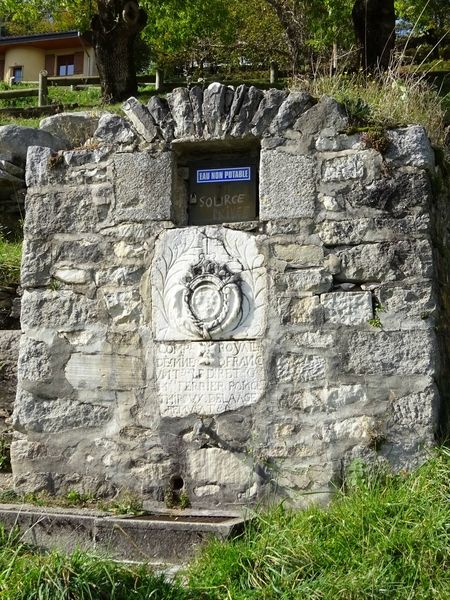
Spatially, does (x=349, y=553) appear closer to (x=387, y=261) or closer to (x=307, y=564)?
(x=307, y=564)

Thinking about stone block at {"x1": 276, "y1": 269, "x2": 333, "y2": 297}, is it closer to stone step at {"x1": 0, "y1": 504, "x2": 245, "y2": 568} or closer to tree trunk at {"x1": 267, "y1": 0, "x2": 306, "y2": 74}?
stone step at {"x1": 0, "y1": 504, "x2": 245, "y2": 568}

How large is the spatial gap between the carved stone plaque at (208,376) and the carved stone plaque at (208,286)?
8cm

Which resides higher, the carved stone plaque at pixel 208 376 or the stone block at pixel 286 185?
the stone block at pixel 286 185

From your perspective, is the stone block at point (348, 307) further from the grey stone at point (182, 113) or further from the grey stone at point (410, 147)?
the grey stone at point (182, 113)

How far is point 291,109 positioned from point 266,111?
154 millimetres

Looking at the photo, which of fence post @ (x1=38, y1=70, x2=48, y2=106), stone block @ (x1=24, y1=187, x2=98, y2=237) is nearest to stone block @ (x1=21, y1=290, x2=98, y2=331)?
stone block @ (x1=24, y1=187, x2=98, y2=237)

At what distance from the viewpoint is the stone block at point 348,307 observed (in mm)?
4781

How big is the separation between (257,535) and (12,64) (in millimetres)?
33303

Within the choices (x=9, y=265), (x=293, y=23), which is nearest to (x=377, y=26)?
(x=293, y=23)

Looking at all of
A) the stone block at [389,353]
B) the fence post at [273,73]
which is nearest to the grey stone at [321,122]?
the stone block at [389,353]

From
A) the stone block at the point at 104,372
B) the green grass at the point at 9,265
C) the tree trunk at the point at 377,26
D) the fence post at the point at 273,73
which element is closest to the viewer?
the stone block at the point at 104,372

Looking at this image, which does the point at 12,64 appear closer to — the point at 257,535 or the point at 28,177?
the point at 28,177

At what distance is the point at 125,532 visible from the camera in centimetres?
437

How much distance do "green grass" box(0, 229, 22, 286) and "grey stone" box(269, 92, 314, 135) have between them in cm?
367
